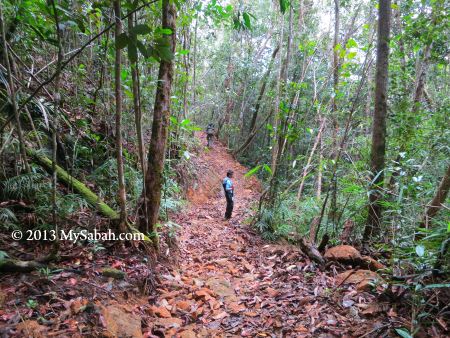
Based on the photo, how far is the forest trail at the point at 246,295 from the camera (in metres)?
3.10

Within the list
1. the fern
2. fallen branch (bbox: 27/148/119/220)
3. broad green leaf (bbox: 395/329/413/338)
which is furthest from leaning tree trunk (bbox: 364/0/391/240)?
the fern

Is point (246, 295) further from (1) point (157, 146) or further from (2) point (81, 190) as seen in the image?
(2) point (81, 190)

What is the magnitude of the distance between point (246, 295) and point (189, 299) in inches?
31.7

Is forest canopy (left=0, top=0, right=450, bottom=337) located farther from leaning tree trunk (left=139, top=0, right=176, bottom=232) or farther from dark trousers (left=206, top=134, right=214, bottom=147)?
dark trousers (left=206, top=134, right=214, bottom=147)

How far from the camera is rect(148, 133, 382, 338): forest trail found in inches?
122

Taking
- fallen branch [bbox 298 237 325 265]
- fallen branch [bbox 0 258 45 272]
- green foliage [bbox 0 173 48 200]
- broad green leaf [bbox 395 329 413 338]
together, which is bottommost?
fallen branch [bbox 298 237 325 265]

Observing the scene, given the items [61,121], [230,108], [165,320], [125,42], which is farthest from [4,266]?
[230,108]

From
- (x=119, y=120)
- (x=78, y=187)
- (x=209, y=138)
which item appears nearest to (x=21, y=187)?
(x=78, y=187)

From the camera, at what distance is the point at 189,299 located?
3.87m

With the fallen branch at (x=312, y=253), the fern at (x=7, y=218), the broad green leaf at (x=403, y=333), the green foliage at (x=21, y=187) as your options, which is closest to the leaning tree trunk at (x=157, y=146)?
the green foliage at (x=21, y=187)

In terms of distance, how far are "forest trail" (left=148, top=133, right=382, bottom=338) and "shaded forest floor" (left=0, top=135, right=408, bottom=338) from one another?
0.5 inches

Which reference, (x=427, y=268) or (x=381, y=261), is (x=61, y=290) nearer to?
(x=427, y=268)

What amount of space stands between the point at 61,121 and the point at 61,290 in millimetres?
3243

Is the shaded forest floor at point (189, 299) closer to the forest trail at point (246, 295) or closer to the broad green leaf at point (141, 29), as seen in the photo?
the forest trail at point (246, 295)
